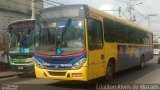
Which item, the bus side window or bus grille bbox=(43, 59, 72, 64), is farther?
the bus side window

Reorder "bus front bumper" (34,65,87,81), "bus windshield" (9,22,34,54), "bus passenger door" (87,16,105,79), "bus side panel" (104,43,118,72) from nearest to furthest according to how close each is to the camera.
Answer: "bus front bumper" (34,65,87,81) < "bus passenger door" (87,16,105,79) < "bus side panel" (104,43,118,72) < "bus windshield" (9,22,34,54)

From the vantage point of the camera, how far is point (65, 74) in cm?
1190

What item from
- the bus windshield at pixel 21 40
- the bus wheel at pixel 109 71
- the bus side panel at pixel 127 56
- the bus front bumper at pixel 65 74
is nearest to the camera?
the bus front bumper at pixel 65 74

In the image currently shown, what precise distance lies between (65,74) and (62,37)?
53.5 inches

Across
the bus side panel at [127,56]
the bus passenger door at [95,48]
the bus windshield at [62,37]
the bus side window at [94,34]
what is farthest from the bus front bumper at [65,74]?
the bus side panel at [127,56]

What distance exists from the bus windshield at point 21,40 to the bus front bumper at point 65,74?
4.38 metres

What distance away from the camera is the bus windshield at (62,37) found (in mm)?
11773

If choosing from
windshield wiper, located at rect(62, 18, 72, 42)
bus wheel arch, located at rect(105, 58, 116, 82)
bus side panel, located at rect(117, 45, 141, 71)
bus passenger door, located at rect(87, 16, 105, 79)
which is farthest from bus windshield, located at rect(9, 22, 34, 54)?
windshield wiper, located at rect(62, 18, 72, 42)

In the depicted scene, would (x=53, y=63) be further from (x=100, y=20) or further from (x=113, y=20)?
(x=113, y=20)

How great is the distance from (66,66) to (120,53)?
4933mm

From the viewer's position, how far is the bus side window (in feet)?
39.5

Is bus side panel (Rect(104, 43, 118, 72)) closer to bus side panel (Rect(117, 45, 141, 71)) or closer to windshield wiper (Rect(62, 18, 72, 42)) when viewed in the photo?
bus side panel (Rect(117, 45, 141, 71))

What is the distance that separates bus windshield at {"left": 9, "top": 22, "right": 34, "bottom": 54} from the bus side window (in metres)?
4.90

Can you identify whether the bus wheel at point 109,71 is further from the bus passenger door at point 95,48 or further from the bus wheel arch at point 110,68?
the bus passenger door at point 95,48
